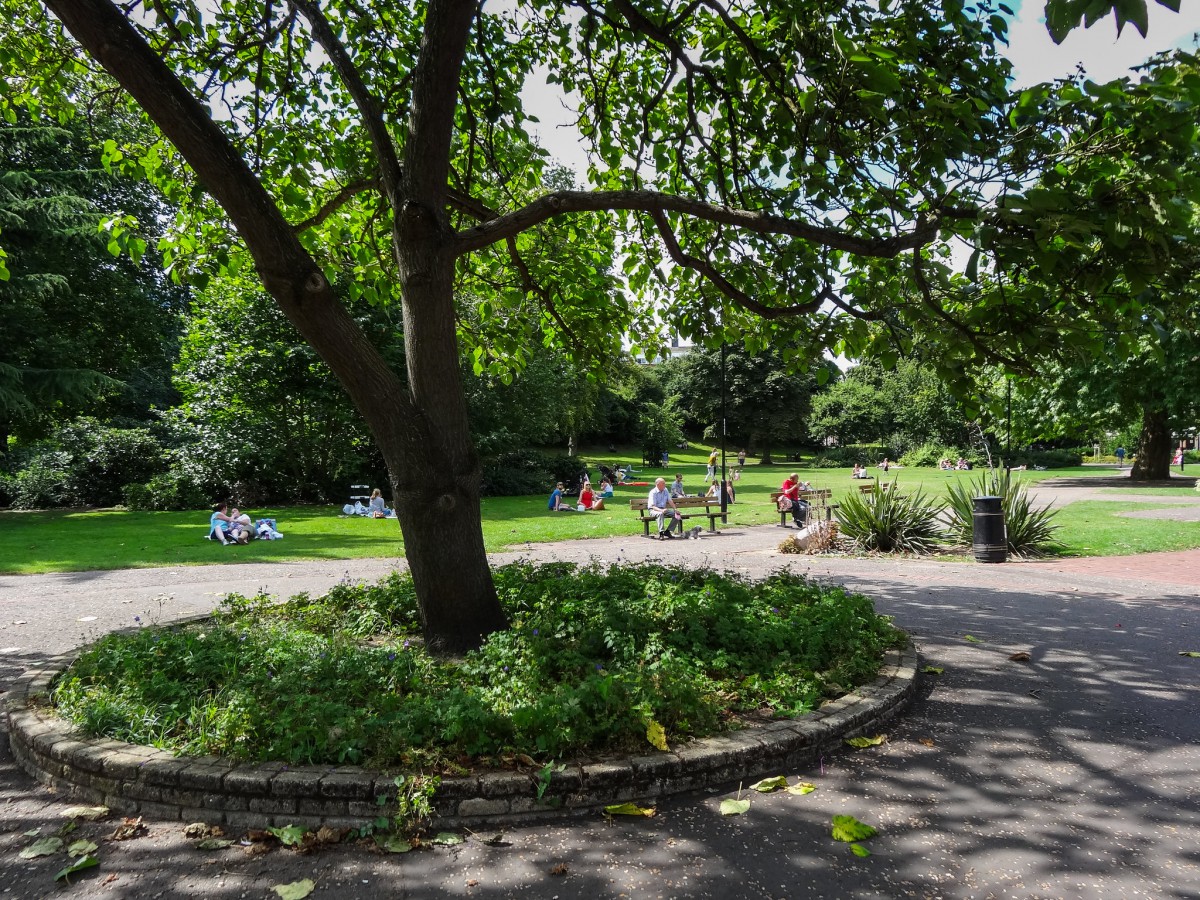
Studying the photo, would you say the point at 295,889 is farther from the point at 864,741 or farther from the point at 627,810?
the point at 864,741

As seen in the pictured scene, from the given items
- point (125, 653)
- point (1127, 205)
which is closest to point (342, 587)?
point (125, 653)

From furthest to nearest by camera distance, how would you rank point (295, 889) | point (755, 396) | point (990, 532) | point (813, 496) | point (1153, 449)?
point (755, 396) < point (1153, 449) < point (813, 496) < point (990, 532) < point (295, 889)

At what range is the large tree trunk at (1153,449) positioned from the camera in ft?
97.9

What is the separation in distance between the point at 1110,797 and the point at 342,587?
19.0 ft

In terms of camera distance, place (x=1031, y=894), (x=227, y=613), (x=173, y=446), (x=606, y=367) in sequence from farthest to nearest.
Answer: (x=173, y=446) < (x=606, y=367) < (x=227, y=613) < (x=1031, y=894)

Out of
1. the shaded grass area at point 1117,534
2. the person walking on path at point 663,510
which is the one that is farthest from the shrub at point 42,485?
the shaded grass area at point 1117,534

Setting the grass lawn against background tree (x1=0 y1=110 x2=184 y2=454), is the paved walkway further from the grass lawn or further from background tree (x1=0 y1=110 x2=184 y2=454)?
background tree (x1=0 y1=110 x2=184 y2=454)

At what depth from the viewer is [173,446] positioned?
24.8 metres

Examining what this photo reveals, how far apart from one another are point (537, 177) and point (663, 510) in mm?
8734

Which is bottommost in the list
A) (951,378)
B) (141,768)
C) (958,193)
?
(141,768)

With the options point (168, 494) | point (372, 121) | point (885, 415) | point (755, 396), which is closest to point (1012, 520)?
point (372, 121)

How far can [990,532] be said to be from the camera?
11203 mm

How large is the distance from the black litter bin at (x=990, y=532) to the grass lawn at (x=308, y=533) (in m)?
0.99

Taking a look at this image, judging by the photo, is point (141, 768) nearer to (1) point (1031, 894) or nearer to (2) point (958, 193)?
(1) point (1031, 894)
